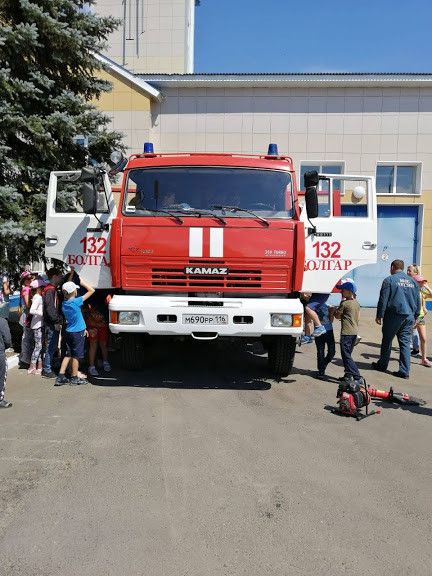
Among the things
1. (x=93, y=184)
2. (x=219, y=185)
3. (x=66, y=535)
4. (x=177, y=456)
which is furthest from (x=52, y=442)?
(x=219, y=185)

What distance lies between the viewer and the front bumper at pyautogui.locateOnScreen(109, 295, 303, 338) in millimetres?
5852

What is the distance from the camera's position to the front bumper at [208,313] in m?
5.85

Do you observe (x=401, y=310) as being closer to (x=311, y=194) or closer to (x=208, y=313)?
(x=311, y=194)

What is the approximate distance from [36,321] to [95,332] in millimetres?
829

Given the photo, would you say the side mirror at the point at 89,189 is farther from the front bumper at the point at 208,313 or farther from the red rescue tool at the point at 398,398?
the red rescue tool at the point at 398,398

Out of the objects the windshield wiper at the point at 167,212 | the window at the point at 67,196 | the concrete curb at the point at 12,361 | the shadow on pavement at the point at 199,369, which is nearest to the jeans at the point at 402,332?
the shadow on pavement at the point at 199,369

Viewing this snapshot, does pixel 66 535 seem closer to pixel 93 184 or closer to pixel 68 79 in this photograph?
pixel 93 184

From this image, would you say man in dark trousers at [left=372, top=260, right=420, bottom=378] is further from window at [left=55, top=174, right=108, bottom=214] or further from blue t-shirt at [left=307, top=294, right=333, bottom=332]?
window at [left=55, top=174, right=108, bottom=214]

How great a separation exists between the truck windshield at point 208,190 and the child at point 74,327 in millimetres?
1218

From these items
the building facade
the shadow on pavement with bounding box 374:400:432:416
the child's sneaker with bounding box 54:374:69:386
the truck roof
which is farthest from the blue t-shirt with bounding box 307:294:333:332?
the building facade

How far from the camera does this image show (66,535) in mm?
3080

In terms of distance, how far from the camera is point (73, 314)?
6.50m

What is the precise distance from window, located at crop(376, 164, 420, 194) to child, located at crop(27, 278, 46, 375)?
11.0 metres

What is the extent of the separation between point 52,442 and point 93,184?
10.5ft
